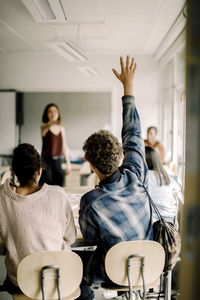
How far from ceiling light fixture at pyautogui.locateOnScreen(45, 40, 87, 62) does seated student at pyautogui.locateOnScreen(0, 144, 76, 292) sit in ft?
6.62

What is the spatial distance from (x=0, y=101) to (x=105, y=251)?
5631 mm

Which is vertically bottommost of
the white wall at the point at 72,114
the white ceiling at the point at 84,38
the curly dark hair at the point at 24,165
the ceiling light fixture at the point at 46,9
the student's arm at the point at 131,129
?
the curly dark hair at the point at 24,165

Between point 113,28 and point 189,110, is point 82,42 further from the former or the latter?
point 189,110

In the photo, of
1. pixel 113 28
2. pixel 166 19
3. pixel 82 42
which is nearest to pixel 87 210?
pixel 166 19

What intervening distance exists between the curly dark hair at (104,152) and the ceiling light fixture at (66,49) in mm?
2001

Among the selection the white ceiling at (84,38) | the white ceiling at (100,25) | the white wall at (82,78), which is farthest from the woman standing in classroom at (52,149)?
the white wall at (82,78)

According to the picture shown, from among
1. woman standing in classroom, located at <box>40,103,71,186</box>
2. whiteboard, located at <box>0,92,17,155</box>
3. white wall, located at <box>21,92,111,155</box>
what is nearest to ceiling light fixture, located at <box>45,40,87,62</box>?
woman standing in classroom, located at <box>40,103,71,186</box>

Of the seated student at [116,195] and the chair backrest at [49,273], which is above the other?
the seated student at [116,195]

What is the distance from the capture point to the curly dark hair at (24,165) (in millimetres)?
1826

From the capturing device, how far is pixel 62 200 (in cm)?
178

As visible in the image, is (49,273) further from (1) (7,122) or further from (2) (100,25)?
(1) (7,122)

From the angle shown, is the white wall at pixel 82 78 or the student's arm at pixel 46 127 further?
the white wall at pixel 82 78

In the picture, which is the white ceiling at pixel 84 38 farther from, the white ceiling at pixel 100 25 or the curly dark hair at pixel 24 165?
the curly dark hair at pixel 24 165

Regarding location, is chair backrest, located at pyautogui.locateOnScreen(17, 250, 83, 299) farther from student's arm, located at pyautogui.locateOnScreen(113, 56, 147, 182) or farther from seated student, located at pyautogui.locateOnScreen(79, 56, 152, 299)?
student's arm, located at pyautogui.locateOnScreen(113, 56, 147, 182)
